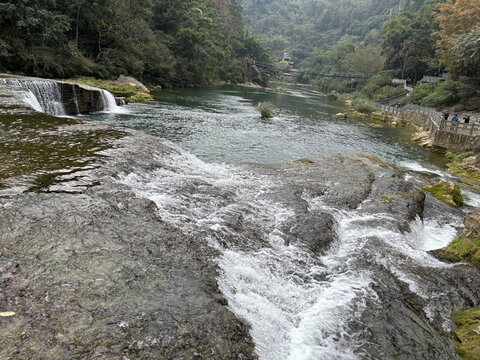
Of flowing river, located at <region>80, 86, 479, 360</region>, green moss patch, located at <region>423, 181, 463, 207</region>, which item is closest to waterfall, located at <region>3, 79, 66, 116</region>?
flowing river, located at <region>80, 86, 479, 360</region>

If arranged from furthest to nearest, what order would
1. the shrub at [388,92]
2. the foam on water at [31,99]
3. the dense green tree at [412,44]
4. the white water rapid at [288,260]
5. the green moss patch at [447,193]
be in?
the shrub at [388,92] < the dense green tree at [412,44] < the foam on water at [31,99] < the green moss patch at [447,193] < the white water rapid at [288,260]

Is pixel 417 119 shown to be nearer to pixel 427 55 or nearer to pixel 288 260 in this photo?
pixel 427 55

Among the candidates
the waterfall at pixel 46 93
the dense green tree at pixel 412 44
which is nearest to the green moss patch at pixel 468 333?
the waterfall at pixel 46 93

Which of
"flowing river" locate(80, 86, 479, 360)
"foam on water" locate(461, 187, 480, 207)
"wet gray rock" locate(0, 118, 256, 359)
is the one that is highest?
"wet gray rock" locate(0, 118, 256, 359)

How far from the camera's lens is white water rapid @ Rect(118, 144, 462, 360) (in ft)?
14.6

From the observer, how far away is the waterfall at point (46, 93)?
1675 cm

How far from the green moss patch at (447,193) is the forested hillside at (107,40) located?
3010 cm

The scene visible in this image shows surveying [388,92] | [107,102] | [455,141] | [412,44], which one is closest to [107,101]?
[107,102]

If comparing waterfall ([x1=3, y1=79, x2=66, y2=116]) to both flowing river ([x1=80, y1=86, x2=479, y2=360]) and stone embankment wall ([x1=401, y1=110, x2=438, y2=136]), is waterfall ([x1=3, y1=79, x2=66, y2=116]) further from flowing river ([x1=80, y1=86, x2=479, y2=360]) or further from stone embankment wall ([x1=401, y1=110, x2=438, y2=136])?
stone embankment wall ([x1=401, y1=110, x2=438, y2=136])

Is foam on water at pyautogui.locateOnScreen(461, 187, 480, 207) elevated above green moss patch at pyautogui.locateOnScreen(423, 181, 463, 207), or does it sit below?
below

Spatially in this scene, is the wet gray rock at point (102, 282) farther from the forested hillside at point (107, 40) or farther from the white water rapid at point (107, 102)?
the forested hillside at point (107, 40)

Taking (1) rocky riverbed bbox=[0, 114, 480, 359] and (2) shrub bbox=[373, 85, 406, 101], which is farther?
(2) shrub bbox=[373, 85, 406, 101]

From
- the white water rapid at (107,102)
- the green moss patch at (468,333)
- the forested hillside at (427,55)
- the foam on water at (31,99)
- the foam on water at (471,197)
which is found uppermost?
the forested hillside at (427,55)

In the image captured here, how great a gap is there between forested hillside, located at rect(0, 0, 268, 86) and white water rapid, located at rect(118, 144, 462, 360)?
23844 millimetres
